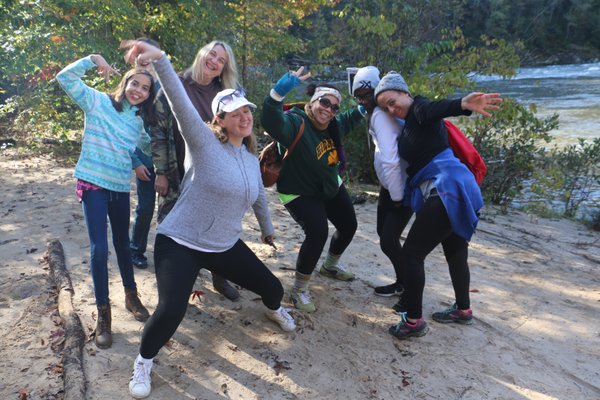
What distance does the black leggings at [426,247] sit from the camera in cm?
313

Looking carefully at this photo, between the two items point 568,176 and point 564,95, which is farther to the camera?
point 564,95

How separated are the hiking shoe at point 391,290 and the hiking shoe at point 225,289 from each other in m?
1.18

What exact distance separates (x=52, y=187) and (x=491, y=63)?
628cm

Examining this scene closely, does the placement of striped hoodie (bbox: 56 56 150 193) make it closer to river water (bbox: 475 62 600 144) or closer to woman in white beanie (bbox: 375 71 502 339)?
woman in white beanie (bbox: 375 71 502 339)

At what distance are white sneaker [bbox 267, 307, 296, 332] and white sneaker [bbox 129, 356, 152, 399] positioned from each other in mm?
932

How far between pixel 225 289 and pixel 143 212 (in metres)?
0.96

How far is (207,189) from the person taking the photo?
2676 millimetres

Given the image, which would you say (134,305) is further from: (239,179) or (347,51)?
(347,51)

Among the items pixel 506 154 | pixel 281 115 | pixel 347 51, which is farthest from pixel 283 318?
pixel 506 154

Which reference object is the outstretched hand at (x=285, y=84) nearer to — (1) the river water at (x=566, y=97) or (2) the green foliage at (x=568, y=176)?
(2) the green foliage at (x=568, y=176)

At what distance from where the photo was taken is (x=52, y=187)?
6715mm

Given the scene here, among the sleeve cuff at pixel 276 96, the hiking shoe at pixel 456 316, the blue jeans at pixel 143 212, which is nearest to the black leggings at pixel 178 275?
the sleeve cuff at pixel 276 96

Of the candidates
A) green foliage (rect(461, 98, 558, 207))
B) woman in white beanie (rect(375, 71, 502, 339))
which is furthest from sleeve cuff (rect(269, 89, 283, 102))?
green foliage (rect(461, 98, 558, 207))

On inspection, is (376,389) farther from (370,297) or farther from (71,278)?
(71,278)
